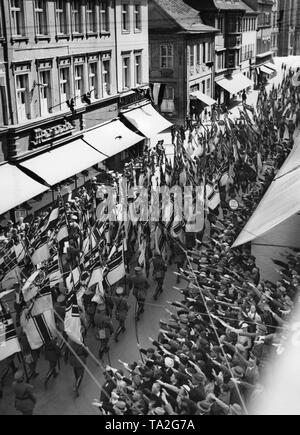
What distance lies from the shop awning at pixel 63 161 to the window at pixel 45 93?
162 cm

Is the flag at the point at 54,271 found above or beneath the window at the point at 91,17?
beneath

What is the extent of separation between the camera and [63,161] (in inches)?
828

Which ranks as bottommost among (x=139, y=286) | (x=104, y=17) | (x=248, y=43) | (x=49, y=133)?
(x=139, y=286)

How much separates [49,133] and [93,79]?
5.42 m

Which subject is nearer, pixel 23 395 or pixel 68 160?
pixel 23 395

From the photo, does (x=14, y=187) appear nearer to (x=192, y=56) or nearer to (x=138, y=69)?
(x=138, y=69)

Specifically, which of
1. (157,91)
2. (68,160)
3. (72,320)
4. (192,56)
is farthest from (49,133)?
(192,56)

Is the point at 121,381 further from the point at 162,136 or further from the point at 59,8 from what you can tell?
the point at 162,136

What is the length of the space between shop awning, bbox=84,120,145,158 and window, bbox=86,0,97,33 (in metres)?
4.41

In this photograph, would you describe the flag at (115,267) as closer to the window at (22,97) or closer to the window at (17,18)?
the window at (22,97)

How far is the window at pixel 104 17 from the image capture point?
989 inches

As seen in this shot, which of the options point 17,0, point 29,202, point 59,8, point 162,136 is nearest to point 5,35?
point 17,0

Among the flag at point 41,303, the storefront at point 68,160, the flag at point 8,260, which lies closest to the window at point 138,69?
the storefront at point 68,160

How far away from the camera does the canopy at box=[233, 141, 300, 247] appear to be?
527 inches
